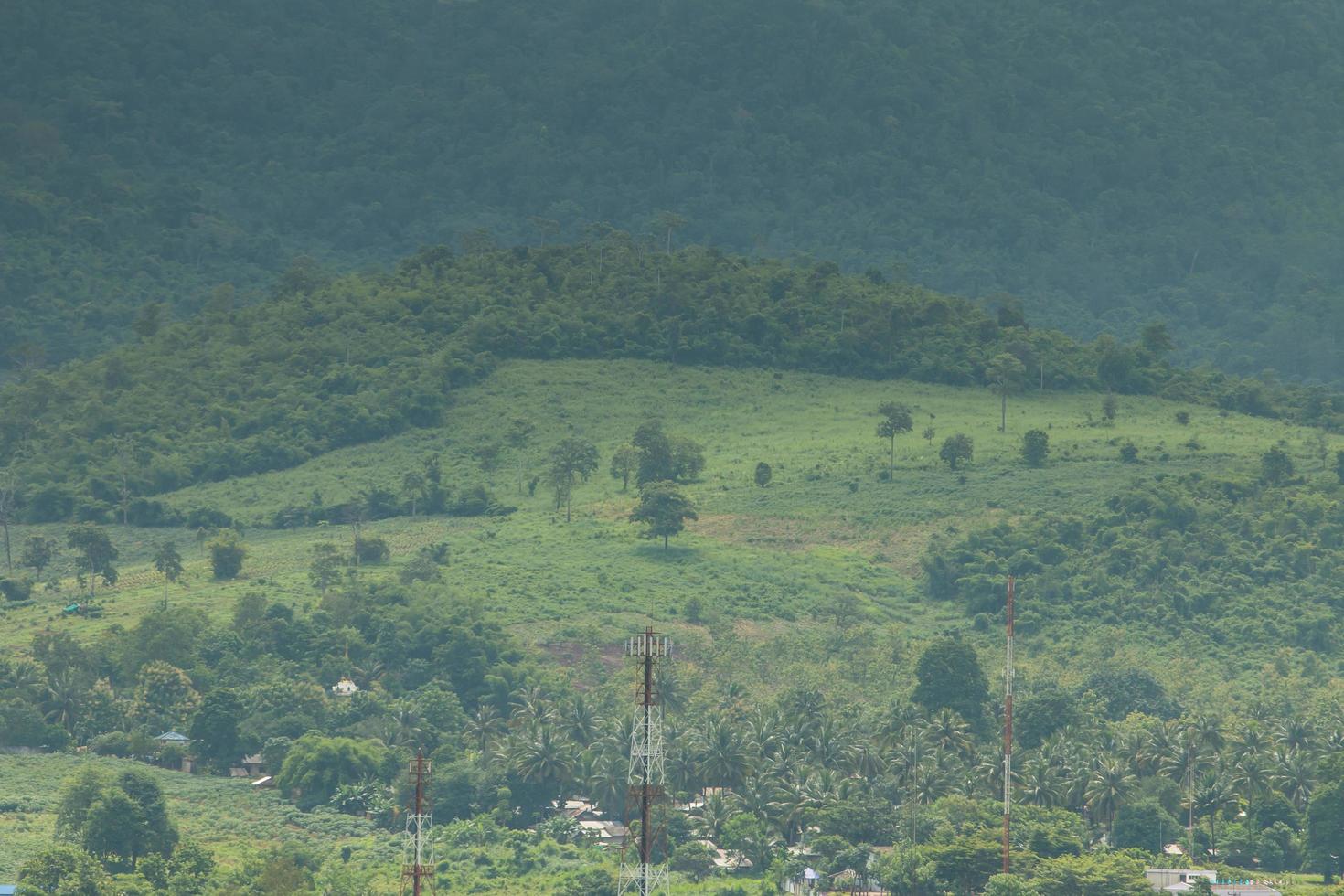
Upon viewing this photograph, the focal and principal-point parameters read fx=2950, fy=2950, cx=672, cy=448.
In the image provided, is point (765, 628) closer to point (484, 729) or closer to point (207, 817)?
point (484, 729)

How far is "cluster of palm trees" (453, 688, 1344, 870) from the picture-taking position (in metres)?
124

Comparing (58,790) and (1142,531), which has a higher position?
(1142,531)

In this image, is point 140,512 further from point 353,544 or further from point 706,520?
point 706,520

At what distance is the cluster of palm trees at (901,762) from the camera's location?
4875 inches

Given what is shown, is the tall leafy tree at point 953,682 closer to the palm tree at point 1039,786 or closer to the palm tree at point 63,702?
the palm tree at point 1039,786

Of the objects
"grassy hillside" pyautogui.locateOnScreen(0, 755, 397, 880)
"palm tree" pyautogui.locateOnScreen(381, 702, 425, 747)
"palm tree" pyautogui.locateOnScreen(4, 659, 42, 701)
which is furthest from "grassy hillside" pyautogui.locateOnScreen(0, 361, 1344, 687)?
"grassy hillside" pyautogui.locateOnScreen(0, 755, 397, 880)

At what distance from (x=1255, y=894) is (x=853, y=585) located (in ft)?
220

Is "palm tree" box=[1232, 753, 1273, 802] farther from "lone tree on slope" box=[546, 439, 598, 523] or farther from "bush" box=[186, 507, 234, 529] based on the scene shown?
"bush" box=[186, 507, 234, 529]

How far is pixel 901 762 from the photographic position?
127 meters

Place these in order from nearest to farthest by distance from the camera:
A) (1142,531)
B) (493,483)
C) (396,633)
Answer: (396,633)
(1142,531)
(493,483)

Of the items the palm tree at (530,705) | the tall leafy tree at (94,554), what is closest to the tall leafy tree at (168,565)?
the tall leafy tree at (94,554)

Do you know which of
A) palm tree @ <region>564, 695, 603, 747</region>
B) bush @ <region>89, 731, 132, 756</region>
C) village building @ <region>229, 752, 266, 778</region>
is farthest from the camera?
bush @ <region>89, 731, 132, 756</region>

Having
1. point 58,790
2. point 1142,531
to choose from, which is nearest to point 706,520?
point 1142,531

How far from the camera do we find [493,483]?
627 feet
